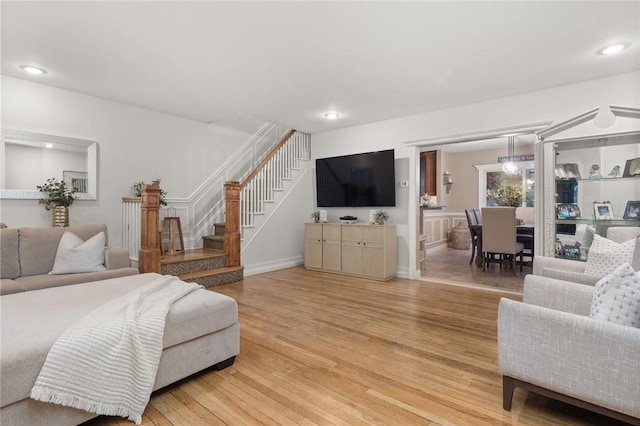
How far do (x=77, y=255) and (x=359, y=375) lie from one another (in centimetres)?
292

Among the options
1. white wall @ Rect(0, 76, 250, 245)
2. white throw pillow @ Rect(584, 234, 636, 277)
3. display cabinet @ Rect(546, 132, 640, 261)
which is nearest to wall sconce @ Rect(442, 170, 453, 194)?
display cabinet @ Rect(546, 132, 640, 261)

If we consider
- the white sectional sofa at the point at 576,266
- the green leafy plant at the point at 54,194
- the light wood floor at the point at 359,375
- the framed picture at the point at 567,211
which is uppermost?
the green leafy plant at the point at 54,194

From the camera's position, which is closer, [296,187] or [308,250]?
[308,250]

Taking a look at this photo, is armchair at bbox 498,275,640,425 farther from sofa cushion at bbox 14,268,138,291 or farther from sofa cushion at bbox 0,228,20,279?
sofa cushion at bbox 0,228,20,279

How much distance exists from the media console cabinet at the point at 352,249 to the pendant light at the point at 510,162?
10.9 ft

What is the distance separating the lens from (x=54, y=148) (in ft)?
12.3

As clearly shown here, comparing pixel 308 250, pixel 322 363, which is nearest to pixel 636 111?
pixel 322 363

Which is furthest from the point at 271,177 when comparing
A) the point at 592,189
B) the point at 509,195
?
the point at 509,195

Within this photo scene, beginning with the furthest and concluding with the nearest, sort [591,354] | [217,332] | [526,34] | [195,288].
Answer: [526,34] < [195,288] < [217,332] < [591,354]

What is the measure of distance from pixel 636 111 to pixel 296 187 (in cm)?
465

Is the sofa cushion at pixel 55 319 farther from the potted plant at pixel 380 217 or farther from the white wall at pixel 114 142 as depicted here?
the potted plant at pixel 380 217

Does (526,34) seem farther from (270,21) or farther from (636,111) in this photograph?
(270,21)

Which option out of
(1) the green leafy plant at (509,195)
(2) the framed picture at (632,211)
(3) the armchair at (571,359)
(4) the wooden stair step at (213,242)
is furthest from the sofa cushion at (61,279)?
(1) the green leafy plant at (509,195)

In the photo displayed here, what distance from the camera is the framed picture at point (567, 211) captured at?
3.15 metres
